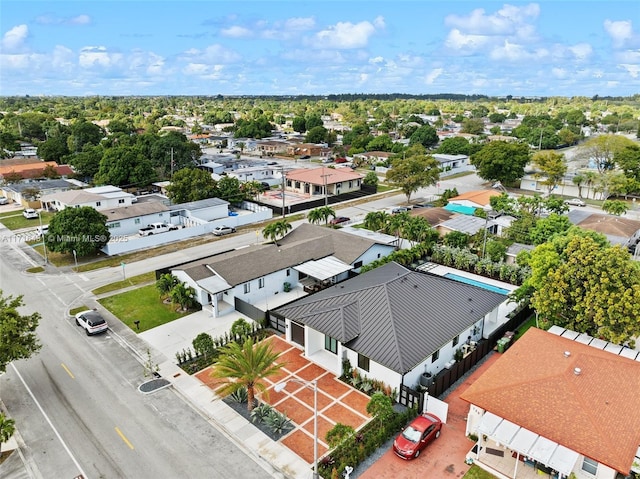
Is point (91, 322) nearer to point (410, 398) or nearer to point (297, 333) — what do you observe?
point (297, 333)

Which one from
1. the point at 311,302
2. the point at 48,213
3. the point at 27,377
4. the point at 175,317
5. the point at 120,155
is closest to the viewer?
the point at 27,377

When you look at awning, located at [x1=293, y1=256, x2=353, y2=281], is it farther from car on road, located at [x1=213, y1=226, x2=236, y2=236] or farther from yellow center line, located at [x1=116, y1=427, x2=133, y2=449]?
→ car on road, located at [x1=213, y1=226, x2=236, y2=236]

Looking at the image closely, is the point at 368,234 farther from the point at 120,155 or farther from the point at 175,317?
the point at 120,155

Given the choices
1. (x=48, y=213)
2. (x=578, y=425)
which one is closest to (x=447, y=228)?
(x=578, y=425)

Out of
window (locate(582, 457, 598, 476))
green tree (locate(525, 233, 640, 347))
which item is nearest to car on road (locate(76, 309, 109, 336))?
green tree (locate(525, 233, 640, 347))

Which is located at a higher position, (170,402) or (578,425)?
(578,425)

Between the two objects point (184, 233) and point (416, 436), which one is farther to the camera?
point (184, 233)

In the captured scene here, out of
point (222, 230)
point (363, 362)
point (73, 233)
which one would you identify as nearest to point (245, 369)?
point (363, 362)
